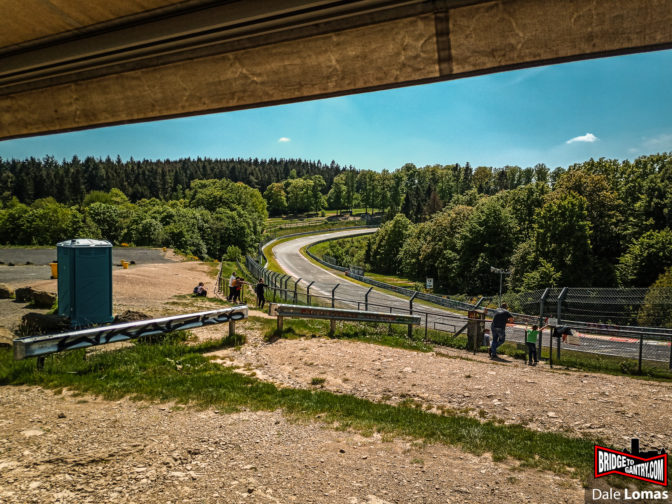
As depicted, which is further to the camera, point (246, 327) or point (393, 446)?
point (246, 327)

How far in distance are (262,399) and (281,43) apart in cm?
539

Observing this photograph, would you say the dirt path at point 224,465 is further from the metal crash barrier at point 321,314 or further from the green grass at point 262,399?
the metal crash barrier at point 321,314

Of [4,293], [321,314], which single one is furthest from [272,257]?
[321,314]

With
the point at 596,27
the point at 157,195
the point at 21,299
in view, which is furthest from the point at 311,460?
the point at 157,195

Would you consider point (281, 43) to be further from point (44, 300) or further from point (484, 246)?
point (484, 246)

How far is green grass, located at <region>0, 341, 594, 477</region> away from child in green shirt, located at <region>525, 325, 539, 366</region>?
261 inches

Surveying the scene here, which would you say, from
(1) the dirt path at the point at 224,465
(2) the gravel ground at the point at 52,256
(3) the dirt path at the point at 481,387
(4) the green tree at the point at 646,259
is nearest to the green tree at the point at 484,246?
(4) the green tree at the point at 646,259

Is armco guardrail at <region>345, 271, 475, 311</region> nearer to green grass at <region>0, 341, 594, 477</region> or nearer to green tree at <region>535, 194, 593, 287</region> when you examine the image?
green tree at <region>535, 194, 593, 287</region>

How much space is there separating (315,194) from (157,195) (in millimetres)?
63088

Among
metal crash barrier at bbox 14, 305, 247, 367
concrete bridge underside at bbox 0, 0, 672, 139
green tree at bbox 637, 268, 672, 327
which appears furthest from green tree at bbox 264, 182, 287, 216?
concrete bridge underside at bbox 0, 0, 672, 139

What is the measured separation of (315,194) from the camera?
16450cm

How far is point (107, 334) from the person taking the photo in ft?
25.9

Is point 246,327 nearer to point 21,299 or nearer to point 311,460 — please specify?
point 311,460

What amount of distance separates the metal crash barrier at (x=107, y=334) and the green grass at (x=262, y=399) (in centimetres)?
41
